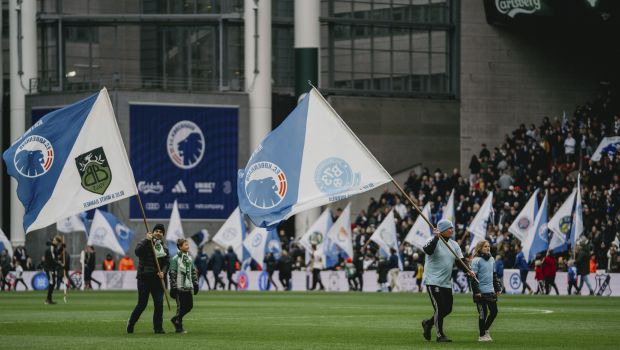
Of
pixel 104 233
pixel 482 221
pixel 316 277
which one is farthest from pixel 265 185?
pixel 316 277

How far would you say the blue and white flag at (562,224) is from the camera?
5088cm

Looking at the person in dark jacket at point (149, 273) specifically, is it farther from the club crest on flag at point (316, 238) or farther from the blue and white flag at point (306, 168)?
the club crest on flag at point (316, 238)

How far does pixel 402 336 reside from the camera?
25516 millimetres

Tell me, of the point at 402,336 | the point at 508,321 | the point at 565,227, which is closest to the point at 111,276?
the point at 565,227

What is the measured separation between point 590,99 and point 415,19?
1040 cm

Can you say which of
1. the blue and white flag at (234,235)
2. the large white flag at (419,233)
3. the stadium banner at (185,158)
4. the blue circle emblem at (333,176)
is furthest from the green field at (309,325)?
the stadium banner at (185,158)

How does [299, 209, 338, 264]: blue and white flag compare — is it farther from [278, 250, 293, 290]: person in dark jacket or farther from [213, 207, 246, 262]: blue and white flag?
[213, 207, 246, 262]: blue and white flag

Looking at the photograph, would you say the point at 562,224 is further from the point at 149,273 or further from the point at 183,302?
the point at 149,273

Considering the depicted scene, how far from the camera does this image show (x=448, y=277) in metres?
23.5

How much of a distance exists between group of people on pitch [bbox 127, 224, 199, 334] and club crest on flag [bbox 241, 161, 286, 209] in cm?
154

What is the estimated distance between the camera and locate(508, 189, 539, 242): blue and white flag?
174ft

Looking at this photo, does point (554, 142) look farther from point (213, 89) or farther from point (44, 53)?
point (44, 53)

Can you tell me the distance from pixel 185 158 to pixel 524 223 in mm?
21373

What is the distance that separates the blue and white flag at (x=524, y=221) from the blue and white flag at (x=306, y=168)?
27731mm
